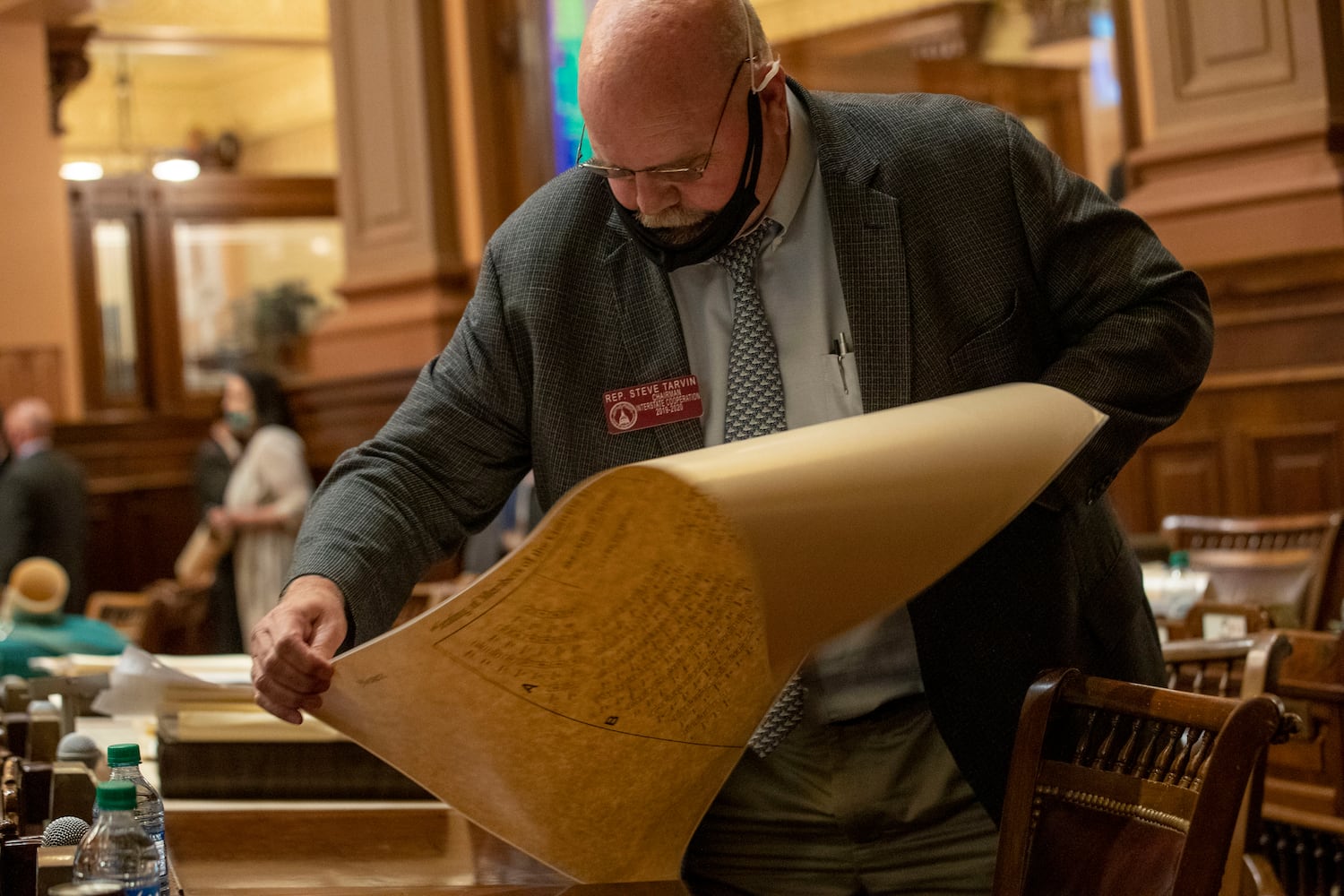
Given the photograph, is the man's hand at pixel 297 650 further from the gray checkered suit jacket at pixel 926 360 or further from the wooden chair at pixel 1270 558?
the wooden chair at pixel 1270 558

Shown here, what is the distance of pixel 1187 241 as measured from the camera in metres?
4.75

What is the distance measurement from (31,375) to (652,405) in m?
9.60

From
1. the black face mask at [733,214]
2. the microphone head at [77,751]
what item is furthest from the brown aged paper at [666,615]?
the microphone head at [77,751]

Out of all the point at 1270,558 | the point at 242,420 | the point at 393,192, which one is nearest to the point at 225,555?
the point at 242,420

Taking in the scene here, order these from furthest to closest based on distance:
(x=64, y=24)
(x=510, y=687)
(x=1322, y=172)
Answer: (x=64, y=24)
(x=1322, y=172)
(x=510, y=687)

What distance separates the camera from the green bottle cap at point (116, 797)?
111 centimetres

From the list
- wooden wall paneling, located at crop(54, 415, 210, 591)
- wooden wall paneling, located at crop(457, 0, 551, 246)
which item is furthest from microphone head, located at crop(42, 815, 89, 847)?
wooden wall paneling, located at crop(54, 415, 210, 591)

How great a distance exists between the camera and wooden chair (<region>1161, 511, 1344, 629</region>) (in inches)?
131

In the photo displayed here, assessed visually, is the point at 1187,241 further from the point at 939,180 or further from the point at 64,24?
the point at 64,24

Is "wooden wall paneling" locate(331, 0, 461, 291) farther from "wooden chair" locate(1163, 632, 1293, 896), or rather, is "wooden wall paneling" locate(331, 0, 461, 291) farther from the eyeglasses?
the eyeglasses

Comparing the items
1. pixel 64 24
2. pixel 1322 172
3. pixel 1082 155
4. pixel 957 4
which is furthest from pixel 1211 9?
pixel 64 24

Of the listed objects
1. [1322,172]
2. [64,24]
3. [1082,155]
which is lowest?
[1322,172]

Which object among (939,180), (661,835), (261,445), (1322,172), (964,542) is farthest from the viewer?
(261,445)

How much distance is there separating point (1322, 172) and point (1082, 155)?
2.31 m
